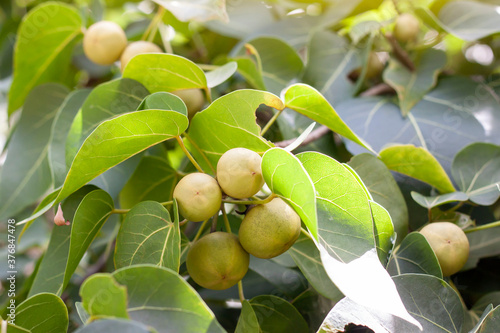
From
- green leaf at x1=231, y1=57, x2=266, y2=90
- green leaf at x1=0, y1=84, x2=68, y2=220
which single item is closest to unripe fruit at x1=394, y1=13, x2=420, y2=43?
green leaf at x1=231, y1=57, x2=266, y2=90

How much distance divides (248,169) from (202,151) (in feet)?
0.33

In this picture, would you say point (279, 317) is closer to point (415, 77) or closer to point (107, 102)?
point (107, 102)

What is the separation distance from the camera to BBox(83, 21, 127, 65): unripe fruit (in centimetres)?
62

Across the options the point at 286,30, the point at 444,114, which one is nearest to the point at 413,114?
the point at 444,114

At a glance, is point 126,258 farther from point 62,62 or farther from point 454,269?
point 62,62

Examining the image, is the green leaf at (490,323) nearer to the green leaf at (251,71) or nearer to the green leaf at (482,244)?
the green leaf at (482,244)

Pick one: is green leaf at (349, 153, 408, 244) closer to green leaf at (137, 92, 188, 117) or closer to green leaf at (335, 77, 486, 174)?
green leaf at (335, 77, 486, 174)

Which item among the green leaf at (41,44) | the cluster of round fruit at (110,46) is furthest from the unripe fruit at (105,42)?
the green leaf at (41,44)

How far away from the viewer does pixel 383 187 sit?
0.51m

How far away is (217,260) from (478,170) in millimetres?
389

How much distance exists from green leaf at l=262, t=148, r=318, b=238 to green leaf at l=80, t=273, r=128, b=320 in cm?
15

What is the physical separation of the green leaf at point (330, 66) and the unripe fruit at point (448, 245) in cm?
30

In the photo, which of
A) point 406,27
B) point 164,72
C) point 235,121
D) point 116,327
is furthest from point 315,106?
point 406,27

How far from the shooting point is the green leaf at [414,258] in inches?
17.6
